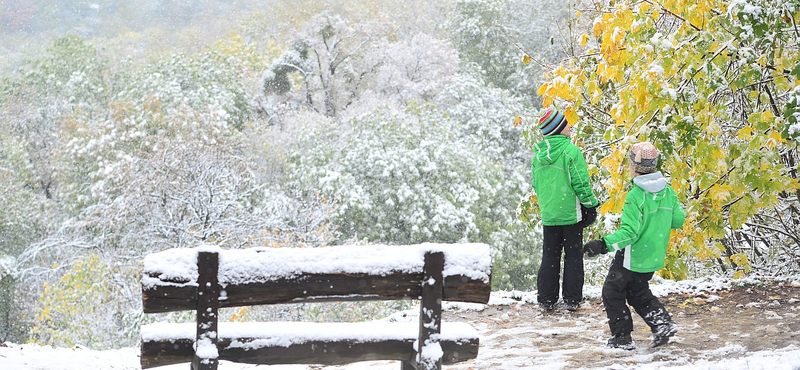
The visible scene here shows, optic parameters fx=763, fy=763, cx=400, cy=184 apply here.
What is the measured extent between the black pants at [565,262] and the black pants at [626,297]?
3.40 feet

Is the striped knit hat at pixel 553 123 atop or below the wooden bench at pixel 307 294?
atop

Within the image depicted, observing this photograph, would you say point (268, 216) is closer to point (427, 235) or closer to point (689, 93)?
point (427, 235)

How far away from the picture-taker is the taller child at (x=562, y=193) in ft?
19.0

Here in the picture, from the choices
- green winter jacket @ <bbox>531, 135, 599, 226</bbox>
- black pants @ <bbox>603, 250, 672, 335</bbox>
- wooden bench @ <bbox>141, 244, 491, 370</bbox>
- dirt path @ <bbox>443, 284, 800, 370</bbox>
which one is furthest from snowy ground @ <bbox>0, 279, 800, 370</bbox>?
wooden bench @ <bbox>141, 244, 491, 370</bbox>

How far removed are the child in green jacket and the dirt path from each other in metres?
0.29

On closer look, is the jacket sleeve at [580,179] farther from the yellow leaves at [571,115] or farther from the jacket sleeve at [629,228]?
the jacket sleeve at [629,228]

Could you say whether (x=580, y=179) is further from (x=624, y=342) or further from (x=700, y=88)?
(x=624, y=342)

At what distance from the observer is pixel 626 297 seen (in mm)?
5035

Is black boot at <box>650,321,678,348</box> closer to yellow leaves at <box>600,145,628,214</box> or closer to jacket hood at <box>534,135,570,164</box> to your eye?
yellow leaves at <box>600,145,628,214</box>

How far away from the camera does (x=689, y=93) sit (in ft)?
17.1

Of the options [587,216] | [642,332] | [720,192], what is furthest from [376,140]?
[720,192]

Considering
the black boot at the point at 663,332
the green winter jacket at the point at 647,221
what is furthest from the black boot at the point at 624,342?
the green winter jacket at the point at 647,221

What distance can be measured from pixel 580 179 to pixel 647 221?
1079 mm

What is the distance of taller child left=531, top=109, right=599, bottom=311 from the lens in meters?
5.80
